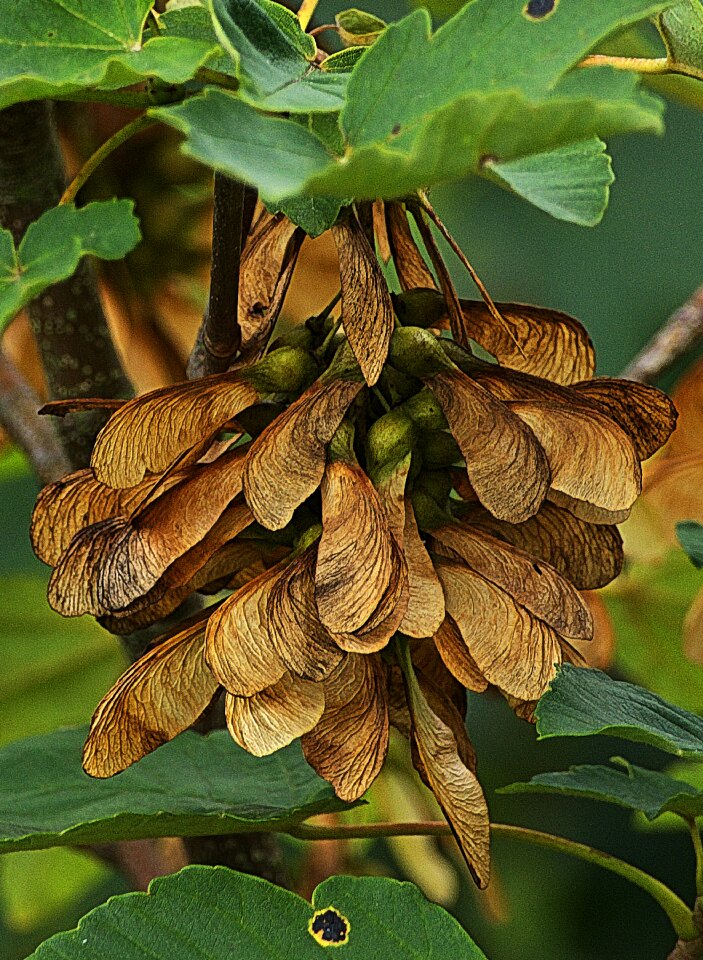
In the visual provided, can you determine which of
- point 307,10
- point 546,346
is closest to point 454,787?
point 546,346

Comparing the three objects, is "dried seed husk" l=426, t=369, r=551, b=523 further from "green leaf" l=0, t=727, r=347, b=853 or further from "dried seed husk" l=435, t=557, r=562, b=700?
"green leaf" l=0, t=727, r=347, b=853

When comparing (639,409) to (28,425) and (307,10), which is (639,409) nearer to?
(307,10)

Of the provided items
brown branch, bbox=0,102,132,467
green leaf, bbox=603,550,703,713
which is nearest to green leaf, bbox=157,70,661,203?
brown branch, bbox=0,102,132,467

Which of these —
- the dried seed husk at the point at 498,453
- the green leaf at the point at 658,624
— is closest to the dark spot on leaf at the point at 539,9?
the dried seed husk at the point at 498,453

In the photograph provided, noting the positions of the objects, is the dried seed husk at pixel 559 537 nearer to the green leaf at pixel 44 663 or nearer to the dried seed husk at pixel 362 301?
the dried seed husk at pixel 362 301

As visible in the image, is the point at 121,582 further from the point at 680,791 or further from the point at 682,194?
the point at 682,194

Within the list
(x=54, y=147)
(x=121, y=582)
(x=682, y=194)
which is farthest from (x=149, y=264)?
(x=682, y=194)
